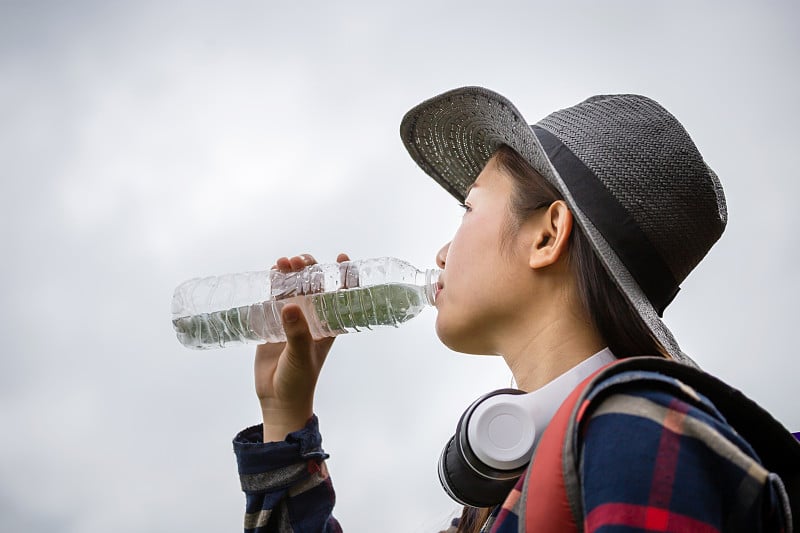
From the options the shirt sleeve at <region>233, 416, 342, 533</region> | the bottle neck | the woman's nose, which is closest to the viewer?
the woman's nose

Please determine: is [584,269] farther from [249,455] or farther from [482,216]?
[249,455]

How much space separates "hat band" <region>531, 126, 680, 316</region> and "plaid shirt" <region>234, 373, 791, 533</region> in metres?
0.61

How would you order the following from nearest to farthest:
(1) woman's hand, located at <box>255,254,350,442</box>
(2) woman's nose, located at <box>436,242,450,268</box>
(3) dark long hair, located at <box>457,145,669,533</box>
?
1. (3) dark long hair, located at <box>457,145,669,533</box>
2. (2) woman's nose, located at <box>436,242,450,268</box>
3. (1) woman's hand, located at <box>255,254,350,442</box>

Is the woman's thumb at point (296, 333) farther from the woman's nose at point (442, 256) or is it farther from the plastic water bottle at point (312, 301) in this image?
the woman's nose at point (442, 256)

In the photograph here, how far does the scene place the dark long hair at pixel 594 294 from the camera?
1.44 meters

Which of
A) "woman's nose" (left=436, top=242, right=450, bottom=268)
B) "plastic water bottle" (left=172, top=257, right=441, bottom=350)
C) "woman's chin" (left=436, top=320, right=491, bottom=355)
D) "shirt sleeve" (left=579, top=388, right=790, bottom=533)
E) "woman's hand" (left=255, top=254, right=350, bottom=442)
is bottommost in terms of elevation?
"shirt sleeve" (left=579, top=388, right=790, bottom=533)

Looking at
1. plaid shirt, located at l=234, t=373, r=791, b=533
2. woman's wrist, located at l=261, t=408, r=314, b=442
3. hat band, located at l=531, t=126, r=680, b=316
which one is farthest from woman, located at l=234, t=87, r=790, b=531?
plaid shirt, located at l=234, t=373, r=791, b=533

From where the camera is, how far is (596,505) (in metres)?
0.83

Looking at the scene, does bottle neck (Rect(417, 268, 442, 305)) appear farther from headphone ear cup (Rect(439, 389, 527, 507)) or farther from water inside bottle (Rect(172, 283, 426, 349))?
headphone ear cup (Rect(439, 389, 527, 507))

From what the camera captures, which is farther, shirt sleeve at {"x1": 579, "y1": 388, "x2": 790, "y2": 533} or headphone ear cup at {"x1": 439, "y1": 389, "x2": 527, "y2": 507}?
headphone ear cup at {"x1": 439, "y1": 389, "x2": 527, "y2": 507}

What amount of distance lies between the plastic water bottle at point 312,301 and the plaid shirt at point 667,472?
3.92 ft

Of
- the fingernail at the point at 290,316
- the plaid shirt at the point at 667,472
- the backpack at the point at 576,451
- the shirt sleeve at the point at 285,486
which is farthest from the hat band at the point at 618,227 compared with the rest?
the shirt sleeve at the point at 285,486

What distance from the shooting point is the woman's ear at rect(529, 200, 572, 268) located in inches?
60.1

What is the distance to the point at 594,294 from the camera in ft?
4.87
